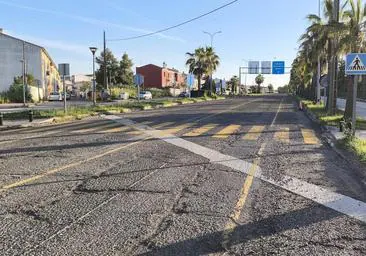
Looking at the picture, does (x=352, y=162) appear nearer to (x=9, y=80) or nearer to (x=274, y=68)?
(x=9, y=80)

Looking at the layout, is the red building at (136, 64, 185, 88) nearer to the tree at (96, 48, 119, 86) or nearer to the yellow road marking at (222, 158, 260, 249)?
the tree at (96, 48, 119, 86)

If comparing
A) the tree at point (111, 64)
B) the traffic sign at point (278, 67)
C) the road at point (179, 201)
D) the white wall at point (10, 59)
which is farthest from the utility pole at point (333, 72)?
the tree at point (111, 64)

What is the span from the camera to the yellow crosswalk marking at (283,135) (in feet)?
50.9

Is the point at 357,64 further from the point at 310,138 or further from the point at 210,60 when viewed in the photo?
the point at 210,60

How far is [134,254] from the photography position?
16.0 ft

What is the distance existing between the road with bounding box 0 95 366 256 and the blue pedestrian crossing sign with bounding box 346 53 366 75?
3320 mm

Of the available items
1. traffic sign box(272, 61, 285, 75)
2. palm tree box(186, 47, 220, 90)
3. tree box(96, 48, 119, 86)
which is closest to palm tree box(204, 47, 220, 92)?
palm tree box(186, 47, 220, 90)

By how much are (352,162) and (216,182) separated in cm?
439

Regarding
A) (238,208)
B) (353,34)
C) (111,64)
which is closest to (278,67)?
(111,64)

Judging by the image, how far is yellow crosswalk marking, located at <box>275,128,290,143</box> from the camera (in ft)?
50.9

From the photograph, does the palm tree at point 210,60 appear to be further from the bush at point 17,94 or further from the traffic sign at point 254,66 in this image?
the bush at point 17,94

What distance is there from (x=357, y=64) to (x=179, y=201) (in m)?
9.87

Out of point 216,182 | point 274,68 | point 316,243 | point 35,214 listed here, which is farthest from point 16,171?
point 274,68

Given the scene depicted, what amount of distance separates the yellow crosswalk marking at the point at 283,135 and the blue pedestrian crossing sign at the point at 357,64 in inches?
115
